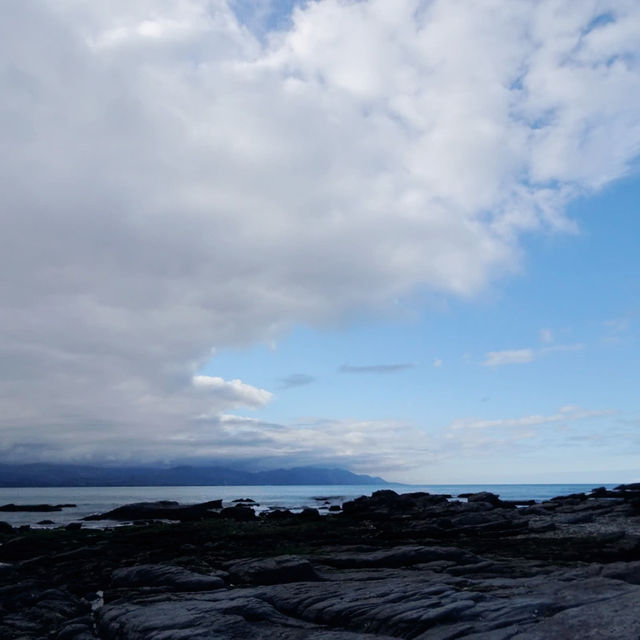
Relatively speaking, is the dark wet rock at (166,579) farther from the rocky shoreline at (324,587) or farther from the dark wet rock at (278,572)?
the dark wet rock at (278,572)

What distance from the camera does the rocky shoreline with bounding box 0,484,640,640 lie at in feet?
52.6

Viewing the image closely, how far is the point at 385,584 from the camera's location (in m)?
20.4

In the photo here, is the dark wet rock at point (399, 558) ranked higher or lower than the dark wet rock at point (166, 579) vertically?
higher

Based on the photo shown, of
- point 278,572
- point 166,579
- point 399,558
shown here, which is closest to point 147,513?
point 166,579

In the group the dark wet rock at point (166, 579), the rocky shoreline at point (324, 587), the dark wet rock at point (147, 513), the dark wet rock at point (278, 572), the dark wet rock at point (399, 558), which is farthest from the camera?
the dark wet rock at point (147, 513)

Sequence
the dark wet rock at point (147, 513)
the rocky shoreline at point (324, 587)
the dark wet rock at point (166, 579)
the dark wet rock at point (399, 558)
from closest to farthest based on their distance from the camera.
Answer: the rocky shoreline at point (324, 587) < the dark wet rock at point (166, 579) < the dark wet rock at point (399, 558) < the dark wet rock at point (147, 513)

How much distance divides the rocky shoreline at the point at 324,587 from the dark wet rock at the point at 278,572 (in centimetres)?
6

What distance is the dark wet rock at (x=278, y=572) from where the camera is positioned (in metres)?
24.9

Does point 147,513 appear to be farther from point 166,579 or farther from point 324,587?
point 324,587

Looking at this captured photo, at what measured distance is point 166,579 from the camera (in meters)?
25.8

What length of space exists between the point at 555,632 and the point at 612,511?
61059 mm

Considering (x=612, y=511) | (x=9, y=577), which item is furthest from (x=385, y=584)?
(x=612, y=511)

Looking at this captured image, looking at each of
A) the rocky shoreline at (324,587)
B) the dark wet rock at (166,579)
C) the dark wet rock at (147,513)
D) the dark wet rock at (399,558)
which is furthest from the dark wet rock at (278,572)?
the dark wet rock at (147,513)

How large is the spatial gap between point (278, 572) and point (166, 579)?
17.1 feet
